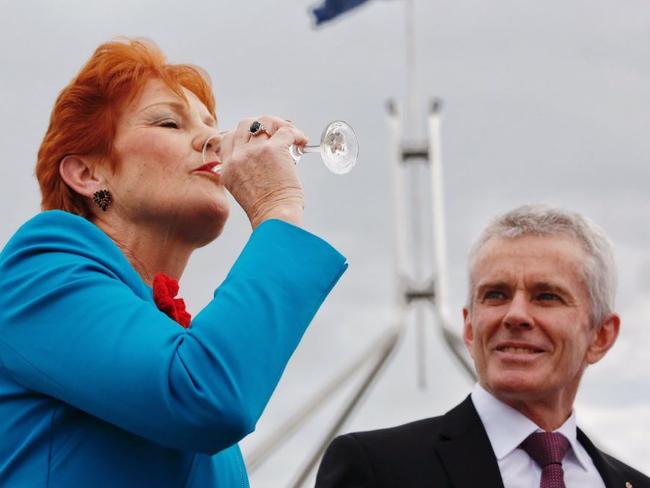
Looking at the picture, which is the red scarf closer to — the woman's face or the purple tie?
the woman's face

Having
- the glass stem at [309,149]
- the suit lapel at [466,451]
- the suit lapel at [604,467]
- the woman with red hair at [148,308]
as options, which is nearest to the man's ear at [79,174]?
the woman with red hair at [148,308]

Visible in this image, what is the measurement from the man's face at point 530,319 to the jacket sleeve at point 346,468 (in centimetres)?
59

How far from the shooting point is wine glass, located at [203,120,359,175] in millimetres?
2881

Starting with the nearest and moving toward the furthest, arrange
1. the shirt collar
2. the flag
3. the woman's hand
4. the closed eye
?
the woman's hand → the closed eye → the shirt collar → the flag

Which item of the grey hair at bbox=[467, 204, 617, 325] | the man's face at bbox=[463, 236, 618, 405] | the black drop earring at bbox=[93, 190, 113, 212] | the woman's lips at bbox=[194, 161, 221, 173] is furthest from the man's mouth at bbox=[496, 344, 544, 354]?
the black drop earring at bbox=[93, 190, 113, 212]

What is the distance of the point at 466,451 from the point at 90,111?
1894 mm

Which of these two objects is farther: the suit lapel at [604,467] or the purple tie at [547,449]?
the suit lapel at [604,467]

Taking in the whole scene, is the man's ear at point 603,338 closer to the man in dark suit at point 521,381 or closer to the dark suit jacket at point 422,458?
the man in dark suit at point 521,381

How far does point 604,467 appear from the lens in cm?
423

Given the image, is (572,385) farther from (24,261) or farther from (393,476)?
(24,261)

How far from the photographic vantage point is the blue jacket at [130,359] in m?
2.34

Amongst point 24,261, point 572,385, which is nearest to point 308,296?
point 24,261

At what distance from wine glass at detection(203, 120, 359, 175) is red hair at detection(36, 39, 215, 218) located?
29 cm

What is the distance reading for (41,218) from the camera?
2.69 metres
